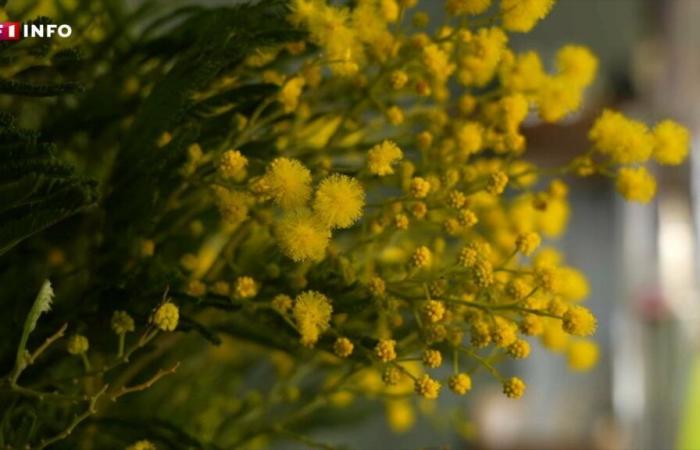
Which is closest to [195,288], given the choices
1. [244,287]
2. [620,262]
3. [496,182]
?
[244,287]

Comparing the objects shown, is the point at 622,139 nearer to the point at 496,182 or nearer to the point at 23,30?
the point at 496,182

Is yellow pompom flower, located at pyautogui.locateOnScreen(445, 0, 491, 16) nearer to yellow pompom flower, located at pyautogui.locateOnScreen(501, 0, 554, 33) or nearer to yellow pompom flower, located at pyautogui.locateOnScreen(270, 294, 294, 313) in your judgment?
yellow pompom flower, located at pyautogui.locateOnScreen(501, 0, 554, 33)

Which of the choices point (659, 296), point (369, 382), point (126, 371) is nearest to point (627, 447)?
point (659, 296)

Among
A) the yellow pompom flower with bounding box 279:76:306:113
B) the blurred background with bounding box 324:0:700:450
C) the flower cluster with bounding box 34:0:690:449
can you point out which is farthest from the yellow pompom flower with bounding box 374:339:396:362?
the blurred background with bounding box 324:0:700:450

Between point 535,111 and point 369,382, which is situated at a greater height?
point 535,111

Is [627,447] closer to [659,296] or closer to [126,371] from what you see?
[659,296]

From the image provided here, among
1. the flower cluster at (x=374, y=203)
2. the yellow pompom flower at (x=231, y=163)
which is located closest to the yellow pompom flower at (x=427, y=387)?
the flower cluster at (x=374, y=203)
